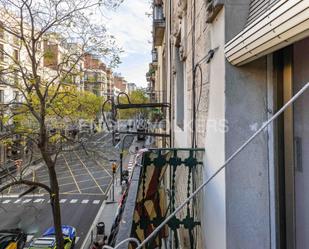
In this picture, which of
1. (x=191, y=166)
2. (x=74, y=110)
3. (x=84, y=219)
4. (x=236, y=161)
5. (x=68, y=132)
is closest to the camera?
(x=236, y=161)

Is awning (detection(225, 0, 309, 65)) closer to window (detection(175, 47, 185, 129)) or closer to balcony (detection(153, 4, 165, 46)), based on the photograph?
window (detection(175, 47, 185, 129))

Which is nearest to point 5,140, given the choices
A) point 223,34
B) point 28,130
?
point 28,130

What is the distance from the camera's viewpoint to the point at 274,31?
4.03ft

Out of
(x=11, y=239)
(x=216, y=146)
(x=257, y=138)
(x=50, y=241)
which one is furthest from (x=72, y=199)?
(x=257, y=138)

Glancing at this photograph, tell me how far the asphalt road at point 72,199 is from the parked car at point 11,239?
113 cm

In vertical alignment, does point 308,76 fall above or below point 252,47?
below

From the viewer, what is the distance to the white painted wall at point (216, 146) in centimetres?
194

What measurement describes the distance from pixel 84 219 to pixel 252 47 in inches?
663

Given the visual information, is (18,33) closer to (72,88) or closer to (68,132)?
(72,88)

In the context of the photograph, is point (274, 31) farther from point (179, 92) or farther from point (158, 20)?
point (158, 20)

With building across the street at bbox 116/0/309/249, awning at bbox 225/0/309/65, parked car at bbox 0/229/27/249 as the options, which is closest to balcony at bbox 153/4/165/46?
parked car at bbox 0/229/27/249

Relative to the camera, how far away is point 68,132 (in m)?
13.8

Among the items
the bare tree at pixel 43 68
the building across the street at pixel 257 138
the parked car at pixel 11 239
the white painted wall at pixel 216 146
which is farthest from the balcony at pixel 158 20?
the building across the street at pixel 257 138

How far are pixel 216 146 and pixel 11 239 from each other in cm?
1107
